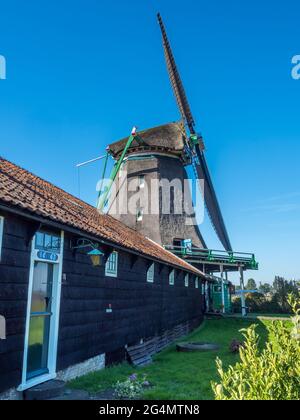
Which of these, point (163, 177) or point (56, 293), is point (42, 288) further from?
point (163, 177)

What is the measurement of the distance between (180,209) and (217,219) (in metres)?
7.87

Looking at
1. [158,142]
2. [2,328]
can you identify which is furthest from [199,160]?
[2,328]

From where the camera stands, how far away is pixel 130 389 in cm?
748

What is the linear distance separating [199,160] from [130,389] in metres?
26.0

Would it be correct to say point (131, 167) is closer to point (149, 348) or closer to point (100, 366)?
point (149, 348)

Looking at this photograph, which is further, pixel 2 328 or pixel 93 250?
pixel 93 250

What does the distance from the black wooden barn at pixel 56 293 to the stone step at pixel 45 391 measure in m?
0.16

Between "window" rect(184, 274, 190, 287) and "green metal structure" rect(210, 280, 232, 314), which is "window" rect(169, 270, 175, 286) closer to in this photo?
"window" rect(184, 274, 190, 287)

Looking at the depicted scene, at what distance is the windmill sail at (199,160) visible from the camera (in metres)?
29.5

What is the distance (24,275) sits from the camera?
6617 millimetres

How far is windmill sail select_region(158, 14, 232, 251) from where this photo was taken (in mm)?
29547

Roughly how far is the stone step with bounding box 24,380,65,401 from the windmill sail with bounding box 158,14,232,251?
26241 millimetres

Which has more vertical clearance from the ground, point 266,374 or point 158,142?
point 158,142
